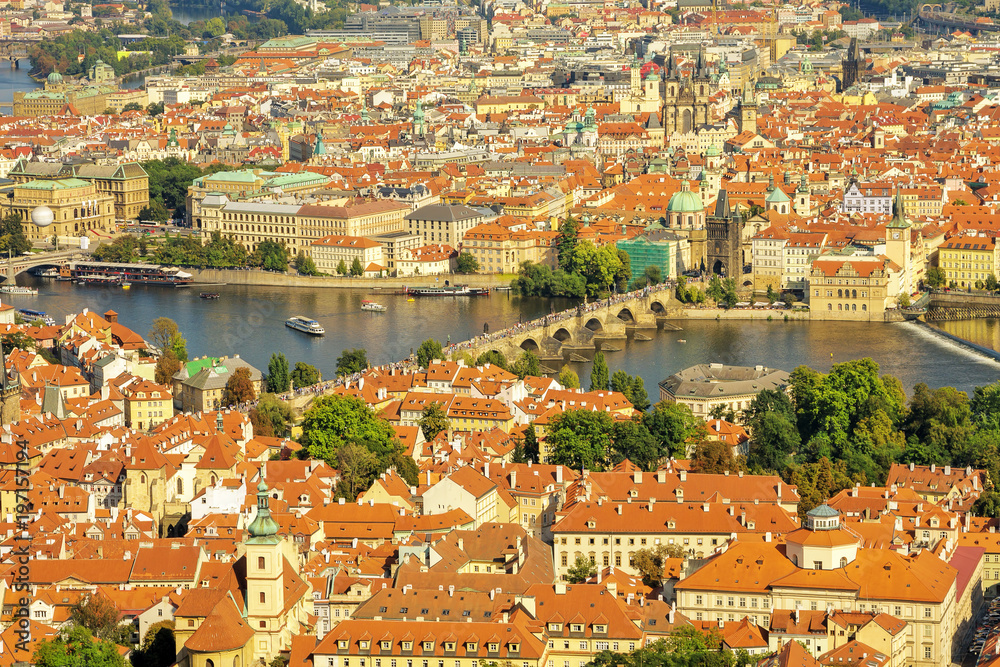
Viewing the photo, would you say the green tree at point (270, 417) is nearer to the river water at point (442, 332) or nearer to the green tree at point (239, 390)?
the green tree at point (239, 390)

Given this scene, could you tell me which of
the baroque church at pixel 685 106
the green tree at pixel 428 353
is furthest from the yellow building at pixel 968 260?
the baroque church at pixel 685 106

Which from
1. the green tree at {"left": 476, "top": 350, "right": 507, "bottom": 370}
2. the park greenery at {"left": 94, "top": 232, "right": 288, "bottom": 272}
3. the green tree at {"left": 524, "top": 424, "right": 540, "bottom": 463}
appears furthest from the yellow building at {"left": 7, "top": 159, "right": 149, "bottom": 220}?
the green tree at {"left": 524, "top": 424, "right": 540, "bottom": 463}

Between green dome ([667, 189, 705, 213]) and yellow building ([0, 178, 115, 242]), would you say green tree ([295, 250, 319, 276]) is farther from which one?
green dome ([667, 189, 705, 213])

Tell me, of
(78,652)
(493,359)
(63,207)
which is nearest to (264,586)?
(78,652)

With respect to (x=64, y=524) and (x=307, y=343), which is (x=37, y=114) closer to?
(x=307, y=343)

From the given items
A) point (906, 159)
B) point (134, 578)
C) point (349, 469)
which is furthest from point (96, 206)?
point (134, 578)

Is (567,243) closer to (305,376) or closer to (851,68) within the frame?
(305,376)
